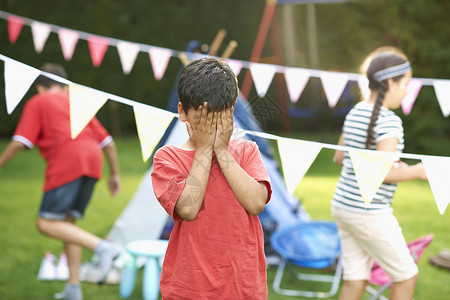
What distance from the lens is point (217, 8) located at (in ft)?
36.2

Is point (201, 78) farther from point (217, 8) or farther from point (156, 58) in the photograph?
point (217, 8)

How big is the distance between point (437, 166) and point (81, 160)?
229cm

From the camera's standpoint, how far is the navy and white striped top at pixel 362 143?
2303 mm

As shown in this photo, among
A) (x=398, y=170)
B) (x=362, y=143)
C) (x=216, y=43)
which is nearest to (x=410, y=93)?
(x=216, y=43)

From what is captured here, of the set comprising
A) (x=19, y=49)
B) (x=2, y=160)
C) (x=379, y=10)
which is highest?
(x=379, y=10)

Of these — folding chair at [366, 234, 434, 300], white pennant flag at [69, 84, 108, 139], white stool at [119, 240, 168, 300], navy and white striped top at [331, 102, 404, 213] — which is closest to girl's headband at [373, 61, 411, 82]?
navy and white striped top at [331, 102, 404, 213]

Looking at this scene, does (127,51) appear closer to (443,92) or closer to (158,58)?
(158,58)

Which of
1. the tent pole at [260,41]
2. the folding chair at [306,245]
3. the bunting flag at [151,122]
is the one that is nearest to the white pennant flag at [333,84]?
the folding chair at [306,245]

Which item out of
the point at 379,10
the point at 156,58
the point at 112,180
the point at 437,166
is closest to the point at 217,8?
the point at 379,10

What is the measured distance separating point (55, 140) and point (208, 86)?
2.00 metres

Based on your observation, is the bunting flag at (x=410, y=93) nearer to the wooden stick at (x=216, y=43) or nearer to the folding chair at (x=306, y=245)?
the folding chair at (x=306, y=245)

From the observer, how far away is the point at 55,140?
10.7 feet

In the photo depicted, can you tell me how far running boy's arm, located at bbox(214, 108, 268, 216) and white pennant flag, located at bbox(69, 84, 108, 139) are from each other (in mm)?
809

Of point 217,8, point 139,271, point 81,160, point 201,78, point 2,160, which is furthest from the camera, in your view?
point 217,8
